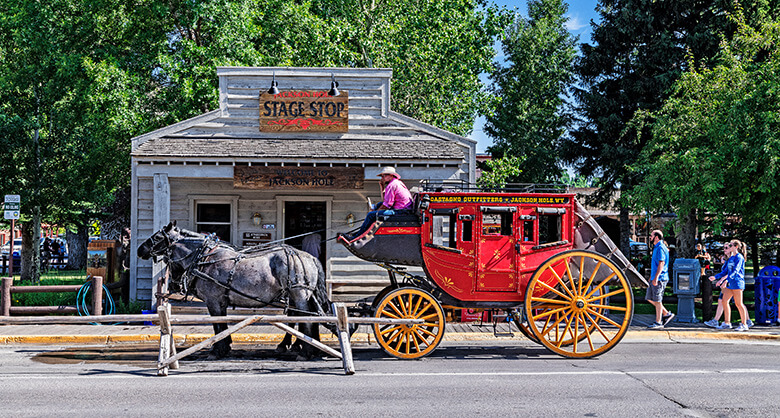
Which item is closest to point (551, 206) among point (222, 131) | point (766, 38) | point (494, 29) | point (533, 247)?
point (533, 247)

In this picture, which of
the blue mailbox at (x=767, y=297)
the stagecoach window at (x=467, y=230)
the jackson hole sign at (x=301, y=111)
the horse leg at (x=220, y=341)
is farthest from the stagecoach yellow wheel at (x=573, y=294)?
the jackson hole sign at (x=301, y=111)

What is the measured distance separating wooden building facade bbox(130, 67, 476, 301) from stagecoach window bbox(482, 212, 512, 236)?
170 inches

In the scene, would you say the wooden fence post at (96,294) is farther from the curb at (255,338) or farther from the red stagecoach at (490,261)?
the red stagecoach at (490,261)

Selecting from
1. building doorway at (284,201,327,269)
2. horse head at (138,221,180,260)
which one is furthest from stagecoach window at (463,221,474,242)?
building doorway at (284,201,327,269)

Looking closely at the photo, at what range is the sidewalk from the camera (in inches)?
426

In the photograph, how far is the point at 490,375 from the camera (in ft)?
26.2

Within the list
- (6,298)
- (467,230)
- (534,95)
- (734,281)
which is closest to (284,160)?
(467,230)

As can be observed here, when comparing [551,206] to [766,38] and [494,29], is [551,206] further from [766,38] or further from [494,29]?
[494,29]

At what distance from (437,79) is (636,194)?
32.8 ft

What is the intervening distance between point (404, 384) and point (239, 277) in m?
3.08

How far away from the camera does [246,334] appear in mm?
10883

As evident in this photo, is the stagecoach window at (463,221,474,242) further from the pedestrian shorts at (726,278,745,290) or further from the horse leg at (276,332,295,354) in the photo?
the pedestrian shorts at (726,278,745,290)

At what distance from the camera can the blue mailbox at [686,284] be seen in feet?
40.8

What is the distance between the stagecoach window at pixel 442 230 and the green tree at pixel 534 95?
60.2 ft
